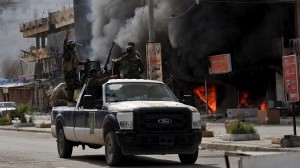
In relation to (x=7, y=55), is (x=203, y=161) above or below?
below

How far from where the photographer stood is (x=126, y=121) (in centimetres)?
1196

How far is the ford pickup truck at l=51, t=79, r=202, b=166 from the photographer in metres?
12.0

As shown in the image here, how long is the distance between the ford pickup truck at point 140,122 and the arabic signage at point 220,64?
24.6m

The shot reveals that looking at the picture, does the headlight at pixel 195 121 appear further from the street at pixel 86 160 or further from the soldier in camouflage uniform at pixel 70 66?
the soldier in camouflage uniform at pixel 70 66

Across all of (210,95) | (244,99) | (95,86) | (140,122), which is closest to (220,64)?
(244,99)

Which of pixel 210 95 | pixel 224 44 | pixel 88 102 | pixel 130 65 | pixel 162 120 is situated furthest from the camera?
pixel 210 95

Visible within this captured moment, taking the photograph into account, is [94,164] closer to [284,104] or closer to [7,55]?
[284,104]

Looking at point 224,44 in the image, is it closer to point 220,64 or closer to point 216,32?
point 216,32

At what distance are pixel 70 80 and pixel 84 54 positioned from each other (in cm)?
4213

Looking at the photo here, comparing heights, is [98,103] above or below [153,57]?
below

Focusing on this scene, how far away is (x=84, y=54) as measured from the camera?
6088 cm

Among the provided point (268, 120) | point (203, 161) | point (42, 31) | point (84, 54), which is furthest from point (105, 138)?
point (42, 31)

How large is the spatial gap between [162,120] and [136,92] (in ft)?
4.60

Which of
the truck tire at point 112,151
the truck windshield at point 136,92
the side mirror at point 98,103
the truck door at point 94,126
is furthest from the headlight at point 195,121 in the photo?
the side mirror at point 98,103
